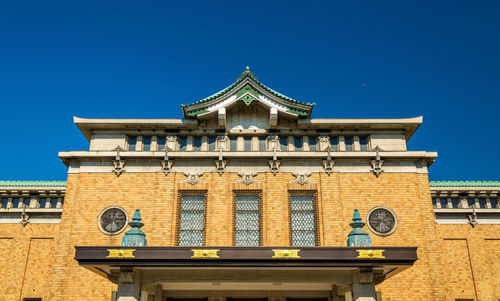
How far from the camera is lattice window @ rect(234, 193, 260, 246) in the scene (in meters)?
21.4

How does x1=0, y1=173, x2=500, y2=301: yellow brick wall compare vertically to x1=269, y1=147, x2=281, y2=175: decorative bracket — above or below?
below

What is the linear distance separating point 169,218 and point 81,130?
7.15m

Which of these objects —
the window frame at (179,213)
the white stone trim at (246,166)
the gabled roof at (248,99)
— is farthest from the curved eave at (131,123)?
the window frame at (179,213)

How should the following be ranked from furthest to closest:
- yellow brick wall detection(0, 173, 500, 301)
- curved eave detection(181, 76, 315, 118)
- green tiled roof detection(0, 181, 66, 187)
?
green tiled roof detection(0, 181, 66, 187) < curved eave detection(181, 76, 315, 118) < yellow brick wall detection(0, 173, 500, 301)

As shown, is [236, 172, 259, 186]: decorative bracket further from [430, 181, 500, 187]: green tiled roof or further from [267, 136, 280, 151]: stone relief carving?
[430, 181, 500, 187]: green tiled roof

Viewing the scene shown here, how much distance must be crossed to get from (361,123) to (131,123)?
1213 centimetres

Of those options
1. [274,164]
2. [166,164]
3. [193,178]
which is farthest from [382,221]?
[166,164]

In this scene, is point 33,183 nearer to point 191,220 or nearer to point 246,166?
point 191,220

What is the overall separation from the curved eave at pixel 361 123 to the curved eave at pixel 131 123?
20.1 feet

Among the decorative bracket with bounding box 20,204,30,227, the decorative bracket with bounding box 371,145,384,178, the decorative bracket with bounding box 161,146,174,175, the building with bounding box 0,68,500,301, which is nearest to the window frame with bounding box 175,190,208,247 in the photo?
the building with bounding box 0,68,500,301

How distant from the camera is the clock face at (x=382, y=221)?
21.5 metres

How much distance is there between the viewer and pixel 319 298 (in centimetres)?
2053

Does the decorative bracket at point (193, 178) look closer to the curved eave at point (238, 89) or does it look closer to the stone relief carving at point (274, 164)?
the curved eave at point (238, 89)

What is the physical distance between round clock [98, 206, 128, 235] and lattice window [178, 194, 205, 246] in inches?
109
